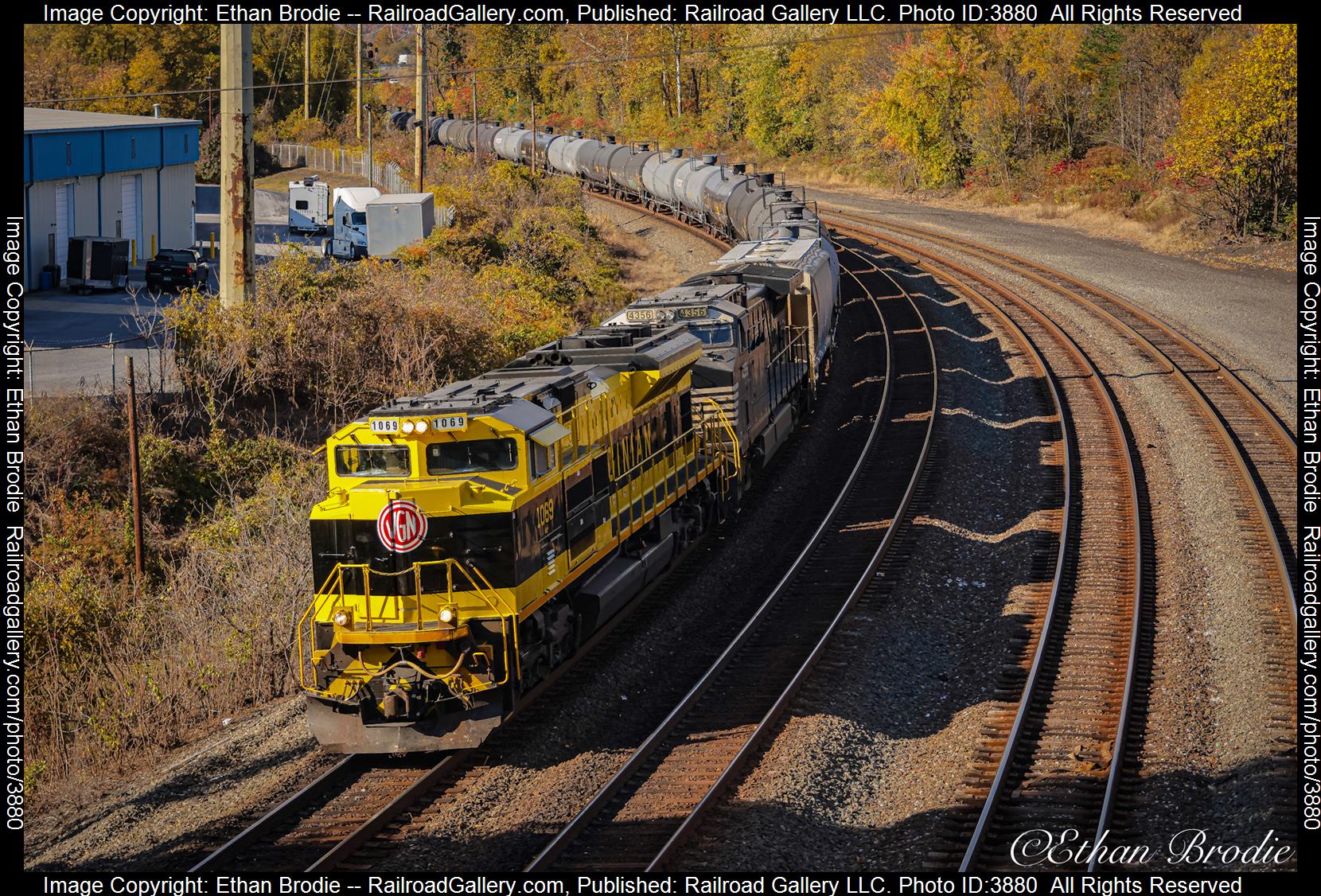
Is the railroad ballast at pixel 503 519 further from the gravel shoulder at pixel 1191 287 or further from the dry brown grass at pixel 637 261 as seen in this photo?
the dry brown grass at pixel 637 261

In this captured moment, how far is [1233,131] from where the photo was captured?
4409cm

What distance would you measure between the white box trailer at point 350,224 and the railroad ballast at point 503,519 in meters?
27.0

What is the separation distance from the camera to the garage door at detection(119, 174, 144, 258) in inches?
1703

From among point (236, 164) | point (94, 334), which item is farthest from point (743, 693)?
point (94, 334)

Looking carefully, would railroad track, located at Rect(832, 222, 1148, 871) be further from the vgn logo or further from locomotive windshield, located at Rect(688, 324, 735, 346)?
locomotive windshield, located at Rect(688, 324, 735, 346)

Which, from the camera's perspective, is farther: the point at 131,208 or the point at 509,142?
the point at 509,142

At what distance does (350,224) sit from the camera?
46188 millimetres

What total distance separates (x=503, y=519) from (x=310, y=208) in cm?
4552

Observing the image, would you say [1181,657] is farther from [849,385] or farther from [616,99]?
[616,99]

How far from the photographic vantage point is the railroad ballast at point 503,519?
12.4 metres
